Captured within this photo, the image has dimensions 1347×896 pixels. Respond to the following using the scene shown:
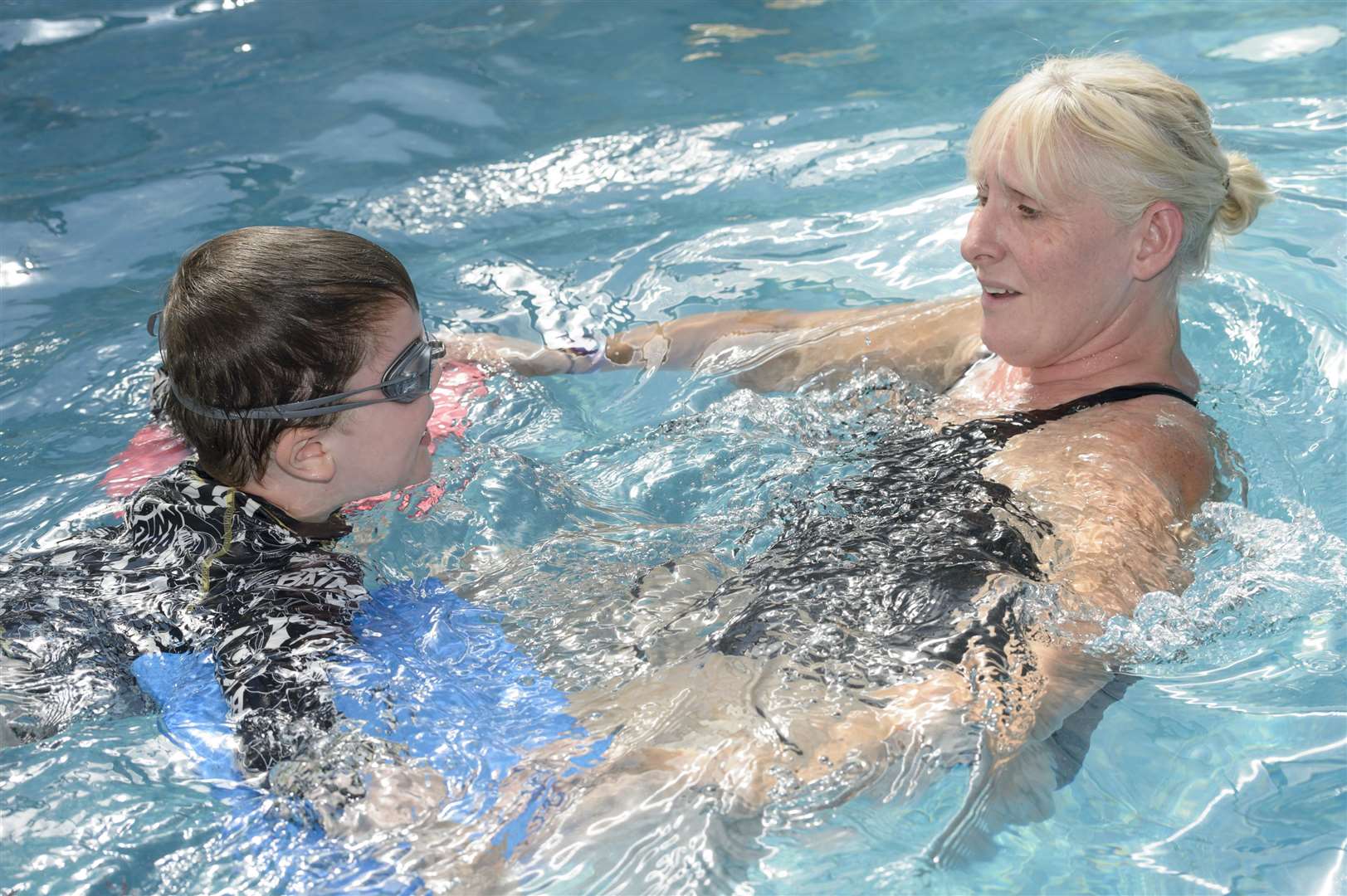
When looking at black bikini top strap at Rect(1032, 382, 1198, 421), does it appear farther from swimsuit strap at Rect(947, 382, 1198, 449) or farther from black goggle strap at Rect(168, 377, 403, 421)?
black goggle strap at Rect(168, 377, 403, 421)

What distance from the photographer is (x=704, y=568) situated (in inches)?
128

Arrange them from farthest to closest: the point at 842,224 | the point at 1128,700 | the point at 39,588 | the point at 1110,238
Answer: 1. the point at 842,224
2. the point at 1110,238
3. the point at 1128,700
4. the point at 39,588

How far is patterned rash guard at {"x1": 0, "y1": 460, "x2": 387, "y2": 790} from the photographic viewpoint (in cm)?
257

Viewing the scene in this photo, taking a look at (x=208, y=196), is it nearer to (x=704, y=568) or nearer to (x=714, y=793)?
(x=704, y=568)

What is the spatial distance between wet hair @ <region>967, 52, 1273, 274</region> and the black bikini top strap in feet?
1.32

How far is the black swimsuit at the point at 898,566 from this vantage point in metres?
2.76

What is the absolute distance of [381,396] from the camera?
2.84 m

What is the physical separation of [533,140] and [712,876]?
4506mm

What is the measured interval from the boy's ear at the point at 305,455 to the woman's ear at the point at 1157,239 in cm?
221

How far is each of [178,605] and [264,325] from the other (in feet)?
2.09

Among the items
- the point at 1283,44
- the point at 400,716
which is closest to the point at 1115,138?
the point at 400,716

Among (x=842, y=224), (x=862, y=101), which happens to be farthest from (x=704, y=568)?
(x=862, y=101)

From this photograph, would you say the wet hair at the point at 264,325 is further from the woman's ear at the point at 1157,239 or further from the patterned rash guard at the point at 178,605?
the woman's ear at the point at 1157,239

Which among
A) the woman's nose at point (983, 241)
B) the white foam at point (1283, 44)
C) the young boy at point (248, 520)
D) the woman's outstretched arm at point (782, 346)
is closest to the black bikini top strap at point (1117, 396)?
the woman's nose at point (983, 241)
